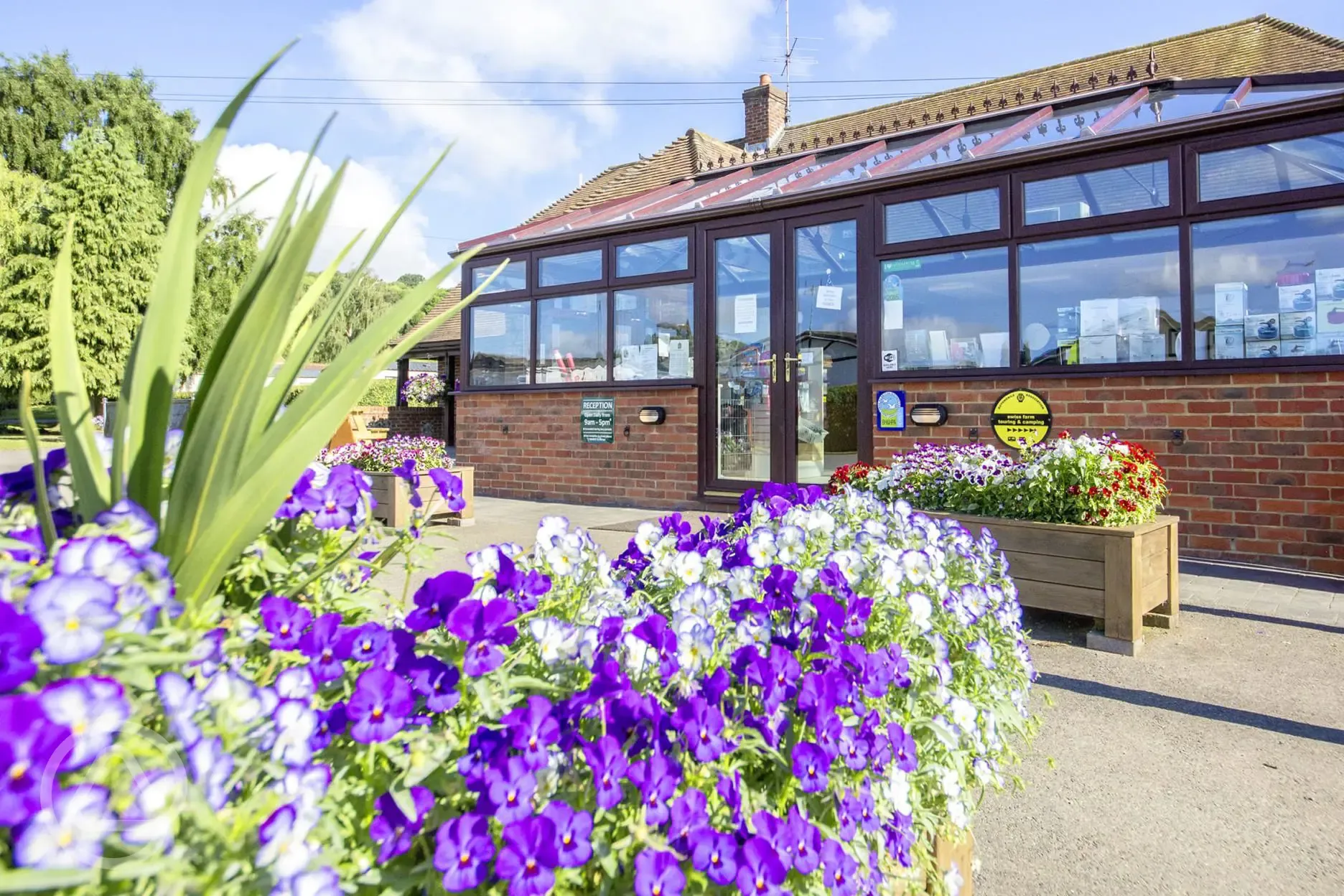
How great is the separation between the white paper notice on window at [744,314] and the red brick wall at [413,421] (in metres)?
8.57

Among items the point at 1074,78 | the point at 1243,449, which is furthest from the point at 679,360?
the point at 1074,78

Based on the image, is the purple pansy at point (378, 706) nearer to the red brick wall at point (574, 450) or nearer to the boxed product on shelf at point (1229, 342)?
the boxed product on shelf at point (1229, 342)

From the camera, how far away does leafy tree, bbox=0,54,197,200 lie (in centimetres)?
2644

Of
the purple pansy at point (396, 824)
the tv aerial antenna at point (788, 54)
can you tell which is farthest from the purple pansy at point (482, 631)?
the tv aerial antenna at point (788, 54)

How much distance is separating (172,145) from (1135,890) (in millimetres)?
31796

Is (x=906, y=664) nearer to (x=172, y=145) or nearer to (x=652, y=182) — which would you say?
(x=652, y=182)

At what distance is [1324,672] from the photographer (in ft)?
10.5

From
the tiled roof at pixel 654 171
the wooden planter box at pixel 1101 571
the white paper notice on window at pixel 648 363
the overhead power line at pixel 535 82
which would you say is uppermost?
the overhead power line at pixel 535 82

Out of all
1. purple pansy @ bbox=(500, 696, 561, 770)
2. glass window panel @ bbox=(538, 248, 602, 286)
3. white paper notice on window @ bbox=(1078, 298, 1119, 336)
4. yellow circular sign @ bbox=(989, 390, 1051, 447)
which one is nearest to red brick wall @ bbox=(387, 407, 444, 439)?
glass window panel @ bbox=(538, 248, 602, 286)

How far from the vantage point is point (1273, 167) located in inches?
210

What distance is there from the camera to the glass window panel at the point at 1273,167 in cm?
516

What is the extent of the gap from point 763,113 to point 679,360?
6034 mm

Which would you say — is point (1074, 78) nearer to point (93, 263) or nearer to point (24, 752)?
point (24, 752)

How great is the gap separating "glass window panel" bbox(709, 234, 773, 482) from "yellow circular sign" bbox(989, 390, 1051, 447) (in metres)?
1.99
